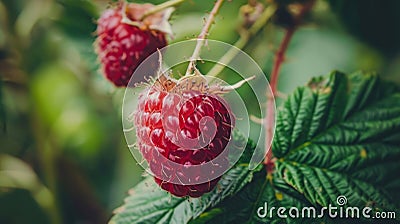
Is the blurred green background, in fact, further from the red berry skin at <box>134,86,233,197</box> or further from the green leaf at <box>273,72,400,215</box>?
the red berry skin at <box>134,86,233,197</box>

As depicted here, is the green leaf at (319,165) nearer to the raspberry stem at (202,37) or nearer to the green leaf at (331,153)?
the green leaf at (331,153)

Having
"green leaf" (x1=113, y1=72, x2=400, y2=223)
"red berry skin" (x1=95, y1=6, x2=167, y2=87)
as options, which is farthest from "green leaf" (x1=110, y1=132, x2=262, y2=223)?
"red berry skin" (x1=95, y1=6, x2=167, y2=87)

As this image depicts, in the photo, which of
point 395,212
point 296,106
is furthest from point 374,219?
point 296,106

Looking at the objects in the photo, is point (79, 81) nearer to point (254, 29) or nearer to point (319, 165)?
→ point (254, 29)

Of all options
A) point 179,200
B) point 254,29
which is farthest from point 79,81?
point 179,200

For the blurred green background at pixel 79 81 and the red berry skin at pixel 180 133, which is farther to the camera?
the blurred green background at pixel 79 81

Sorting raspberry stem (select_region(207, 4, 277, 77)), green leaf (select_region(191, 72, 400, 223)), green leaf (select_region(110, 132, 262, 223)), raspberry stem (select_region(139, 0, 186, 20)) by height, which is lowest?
green leaf (select_region(110, 132, 262, 223))

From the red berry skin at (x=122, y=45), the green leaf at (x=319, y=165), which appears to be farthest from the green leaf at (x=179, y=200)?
the red berry skin at (x=122, y=45)
